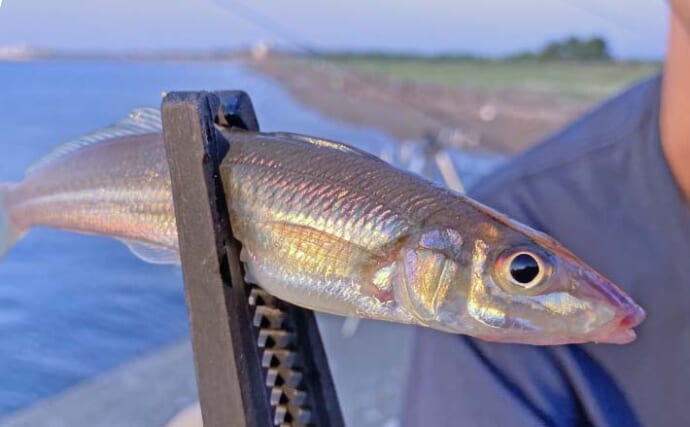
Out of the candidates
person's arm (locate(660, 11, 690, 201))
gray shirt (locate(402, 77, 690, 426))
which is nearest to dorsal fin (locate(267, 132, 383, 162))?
gray shirt (locate(402, 77, 690, 426))

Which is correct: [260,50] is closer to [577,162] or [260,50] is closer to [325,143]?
[577,162]

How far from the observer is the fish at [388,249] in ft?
1.86

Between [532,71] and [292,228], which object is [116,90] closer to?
[292,228]

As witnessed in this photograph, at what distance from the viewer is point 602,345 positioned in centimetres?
110

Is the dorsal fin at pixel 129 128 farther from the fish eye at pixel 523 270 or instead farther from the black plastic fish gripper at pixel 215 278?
the fish eye at pixel 523 270

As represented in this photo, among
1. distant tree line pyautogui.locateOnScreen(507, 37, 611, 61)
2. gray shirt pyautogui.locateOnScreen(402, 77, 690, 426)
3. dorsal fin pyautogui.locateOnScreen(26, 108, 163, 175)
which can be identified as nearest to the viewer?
dorsal fin pyautogui.locateOnScreen(26, 108, 163, 175)

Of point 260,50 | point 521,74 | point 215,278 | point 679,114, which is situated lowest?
point 215,278

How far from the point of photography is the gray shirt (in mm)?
1073

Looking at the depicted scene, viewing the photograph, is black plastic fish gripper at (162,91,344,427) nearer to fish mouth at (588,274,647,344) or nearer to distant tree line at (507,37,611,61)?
fish mouth at (588,274,647,344)

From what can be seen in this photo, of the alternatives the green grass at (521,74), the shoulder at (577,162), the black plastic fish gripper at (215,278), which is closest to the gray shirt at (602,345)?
the shoulder at (577,162)

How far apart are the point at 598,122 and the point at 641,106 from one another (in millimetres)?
57

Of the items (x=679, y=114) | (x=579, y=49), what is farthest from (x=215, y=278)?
(x=579, y=49)

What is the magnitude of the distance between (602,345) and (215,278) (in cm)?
64

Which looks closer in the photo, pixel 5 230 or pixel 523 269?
pixel 523 269
